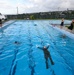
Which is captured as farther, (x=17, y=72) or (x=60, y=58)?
(x=60, y=58)

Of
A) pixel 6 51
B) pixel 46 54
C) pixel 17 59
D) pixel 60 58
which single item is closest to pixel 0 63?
pixel 17 59

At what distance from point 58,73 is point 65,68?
0.61 m

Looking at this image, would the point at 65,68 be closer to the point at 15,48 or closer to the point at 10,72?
the point at 10,72

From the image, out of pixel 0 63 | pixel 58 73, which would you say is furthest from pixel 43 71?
pixel 0 63

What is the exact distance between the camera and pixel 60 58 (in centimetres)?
730

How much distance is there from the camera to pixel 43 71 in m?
5.73

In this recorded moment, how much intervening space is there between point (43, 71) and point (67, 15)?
1291 inches

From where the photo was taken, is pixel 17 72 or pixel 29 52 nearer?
pixel 17 72

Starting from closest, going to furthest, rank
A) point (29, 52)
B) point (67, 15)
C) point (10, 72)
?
1. point (10, 72)
2. point (29, 52)
3. point (67, 15)

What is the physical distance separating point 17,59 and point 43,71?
1752 millimetres

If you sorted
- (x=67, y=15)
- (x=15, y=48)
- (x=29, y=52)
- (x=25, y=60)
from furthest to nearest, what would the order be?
(x=67, y=15)
(x=15, y=48)
(x=29, y=52)
(x=25, y=60)

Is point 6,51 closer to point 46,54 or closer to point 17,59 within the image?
point 17,59

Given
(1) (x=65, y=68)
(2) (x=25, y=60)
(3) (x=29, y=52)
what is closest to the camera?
(1) (x=65, y=68)

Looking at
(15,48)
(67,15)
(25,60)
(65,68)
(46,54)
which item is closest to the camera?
(65,68)
